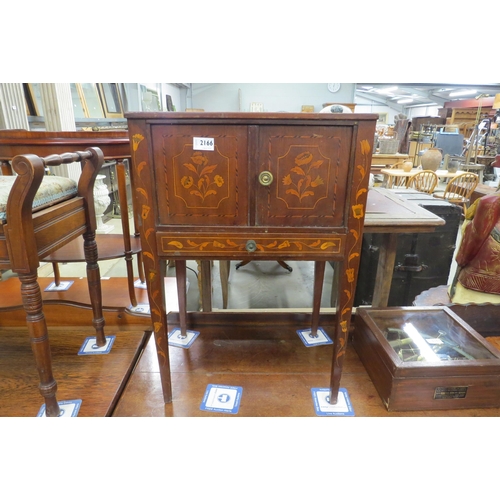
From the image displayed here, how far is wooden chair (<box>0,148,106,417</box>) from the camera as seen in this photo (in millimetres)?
865

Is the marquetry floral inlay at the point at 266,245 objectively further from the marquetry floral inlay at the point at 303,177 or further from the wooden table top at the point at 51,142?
the wooden table top at the point at 51,142

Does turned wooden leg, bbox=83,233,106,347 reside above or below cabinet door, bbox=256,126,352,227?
below

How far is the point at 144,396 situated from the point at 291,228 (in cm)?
77

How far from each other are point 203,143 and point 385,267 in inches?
41.2

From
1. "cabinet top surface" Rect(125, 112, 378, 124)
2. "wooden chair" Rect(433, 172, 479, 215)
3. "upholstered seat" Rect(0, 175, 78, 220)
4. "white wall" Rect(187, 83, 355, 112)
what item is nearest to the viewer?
"cabinet top surface" Rect(125, 112, 378, 124)

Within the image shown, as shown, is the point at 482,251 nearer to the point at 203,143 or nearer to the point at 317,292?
the point at 317,292

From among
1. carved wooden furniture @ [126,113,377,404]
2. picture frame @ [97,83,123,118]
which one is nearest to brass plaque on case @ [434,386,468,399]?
carved wooden furniture @ [126,113,377,404]

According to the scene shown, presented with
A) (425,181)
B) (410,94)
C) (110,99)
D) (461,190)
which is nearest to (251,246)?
(110,99)

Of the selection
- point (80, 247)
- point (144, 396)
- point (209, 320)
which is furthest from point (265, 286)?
point (144, 396)

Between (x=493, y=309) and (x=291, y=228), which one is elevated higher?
(x=291, y=228)

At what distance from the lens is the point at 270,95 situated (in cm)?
804

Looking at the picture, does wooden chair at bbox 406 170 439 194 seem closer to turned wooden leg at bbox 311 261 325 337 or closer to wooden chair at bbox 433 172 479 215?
wooden chair at bbox 433 172 479 215

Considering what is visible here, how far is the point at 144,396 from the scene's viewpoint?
3.88 feet

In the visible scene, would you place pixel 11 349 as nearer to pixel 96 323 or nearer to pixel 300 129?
pixel 96 323
